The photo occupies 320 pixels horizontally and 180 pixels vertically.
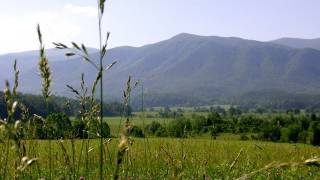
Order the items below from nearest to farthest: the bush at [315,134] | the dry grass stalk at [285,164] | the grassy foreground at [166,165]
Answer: the dry grass stalk at [285,164]
the grassy foreground at [166,165]
the bush at [315,134]

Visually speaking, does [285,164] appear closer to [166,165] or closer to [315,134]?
[166,165]

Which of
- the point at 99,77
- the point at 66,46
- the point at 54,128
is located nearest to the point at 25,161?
the point at 99,77

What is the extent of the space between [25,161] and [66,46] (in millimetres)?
729

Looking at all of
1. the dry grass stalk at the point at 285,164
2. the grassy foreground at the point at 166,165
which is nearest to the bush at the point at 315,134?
the grassy foreground at the point at 166,165

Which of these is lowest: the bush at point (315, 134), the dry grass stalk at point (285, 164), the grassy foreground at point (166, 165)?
the bush at point (315, 134)

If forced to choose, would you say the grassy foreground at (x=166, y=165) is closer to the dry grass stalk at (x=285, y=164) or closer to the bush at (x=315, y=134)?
the dry grass stalk at (x=285, y=164)

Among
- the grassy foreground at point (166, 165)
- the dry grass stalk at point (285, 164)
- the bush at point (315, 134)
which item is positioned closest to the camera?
the dry grass stalk at point (285, 164)

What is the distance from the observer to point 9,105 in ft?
6.32

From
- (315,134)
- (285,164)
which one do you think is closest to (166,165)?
(285,164)

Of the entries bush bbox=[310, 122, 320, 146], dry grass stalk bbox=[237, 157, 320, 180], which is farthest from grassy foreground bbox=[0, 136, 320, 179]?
bush bbox=[310, 122, 320, 146]

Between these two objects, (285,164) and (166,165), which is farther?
(166,165)

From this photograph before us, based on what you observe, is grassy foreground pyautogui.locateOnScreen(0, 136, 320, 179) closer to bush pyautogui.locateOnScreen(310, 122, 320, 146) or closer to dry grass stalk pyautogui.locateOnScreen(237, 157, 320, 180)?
dry grass stalk pyautogui.locateOnScreen(237, 157, 320, 180)

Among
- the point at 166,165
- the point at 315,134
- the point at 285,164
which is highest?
the point at 285,164

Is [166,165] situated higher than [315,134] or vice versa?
[166,165]
